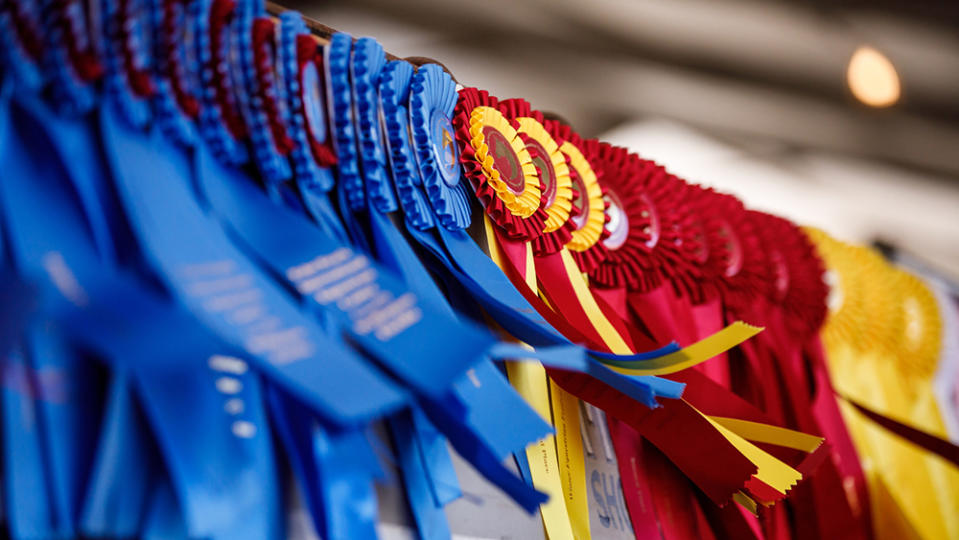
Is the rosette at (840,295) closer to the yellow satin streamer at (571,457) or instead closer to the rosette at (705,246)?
the rosette at (705,246)

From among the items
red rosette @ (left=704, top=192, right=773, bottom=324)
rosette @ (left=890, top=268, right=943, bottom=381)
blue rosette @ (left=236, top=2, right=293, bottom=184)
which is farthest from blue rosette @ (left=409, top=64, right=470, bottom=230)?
rosette @ (left=890, top=268, right=943, bottom=381)

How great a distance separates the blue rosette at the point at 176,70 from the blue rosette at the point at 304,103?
6 cm

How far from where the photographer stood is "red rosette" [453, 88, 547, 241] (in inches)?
24.4

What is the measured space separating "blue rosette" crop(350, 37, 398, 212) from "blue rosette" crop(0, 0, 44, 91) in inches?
7.9

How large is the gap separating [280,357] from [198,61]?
0.19 meters

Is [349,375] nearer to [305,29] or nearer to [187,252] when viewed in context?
[187,252]

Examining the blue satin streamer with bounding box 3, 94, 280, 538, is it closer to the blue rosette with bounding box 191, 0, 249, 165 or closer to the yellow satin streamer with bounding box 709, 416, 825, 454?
the blue rosette with bounding box 191, 0, 249, 165

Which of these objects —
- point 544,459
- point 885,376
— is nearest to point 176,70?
point 544,459

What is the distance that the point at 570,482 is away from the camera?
631 millimetres

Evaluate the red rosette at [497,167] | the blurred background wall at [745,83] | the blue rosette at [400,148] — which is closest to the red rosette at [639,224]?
the red rosette at [497,167]

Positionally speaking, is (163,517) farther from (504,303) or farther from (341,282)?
(504,303)

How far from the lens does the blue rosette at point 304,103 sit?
50 cm

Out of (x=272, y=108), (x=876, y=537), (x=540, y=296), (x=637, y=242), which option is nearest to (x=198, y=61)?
(x=272, y=108)

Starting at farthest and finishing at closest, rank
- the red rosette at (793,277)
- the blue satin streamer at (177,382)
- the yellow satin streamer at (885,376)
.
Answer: the yellow satin streamer at (885,376), the red rosette at (793,277), the blue satin streamer at (177,382)
